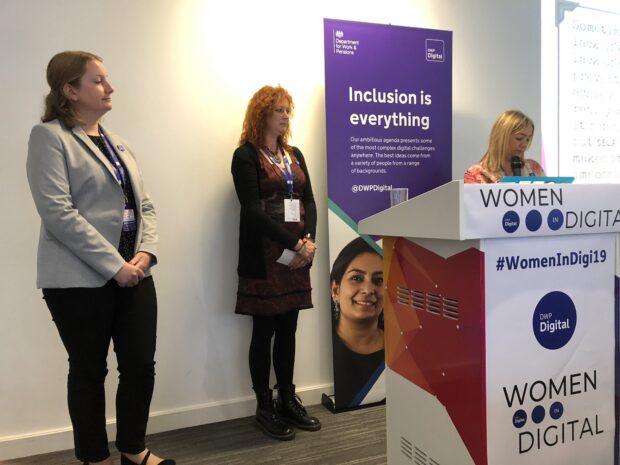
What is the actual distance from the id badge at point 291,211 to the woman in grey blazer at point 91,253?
73cm

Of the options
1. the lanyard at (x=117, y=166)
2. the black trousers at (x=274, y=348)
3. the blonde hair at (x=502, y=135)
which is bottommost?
the black trousers at (x=274, y=348)

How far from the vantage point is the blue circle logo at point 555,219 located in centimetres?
116

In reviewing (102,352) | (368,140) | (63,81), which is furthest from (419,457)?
(368,140)

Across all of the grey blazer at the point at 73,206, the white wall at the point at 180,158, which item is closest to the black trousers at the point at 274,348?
the white wall at the point at 180,158

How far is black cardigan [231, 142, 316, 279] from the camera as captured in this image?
7.84 ft

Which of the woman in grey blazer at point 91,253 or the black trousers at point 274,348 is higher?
the woman in grey blazer at point 91,253

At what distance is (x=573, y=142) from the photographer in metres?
3.61

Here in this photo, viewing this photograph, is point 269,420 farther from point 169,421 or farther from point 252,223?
point 252,223

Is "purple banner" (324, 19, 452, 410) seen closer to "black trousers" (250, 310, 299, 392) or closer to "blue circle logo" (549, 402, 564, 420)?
"black trousers" (250, 310, 299, 392)

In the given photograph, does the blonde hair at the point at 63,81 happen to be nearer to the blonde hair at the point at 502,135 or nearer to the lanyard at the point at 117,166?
the lanyard at the point at 117,166

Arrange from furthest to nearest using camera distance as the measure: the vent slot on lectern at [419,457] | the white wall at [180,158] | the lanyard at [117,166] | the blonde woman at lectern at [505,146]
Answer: the blonde woman at lectern at [505,146] < the white wall at [180,158] < the lanyard at [117,166] < the vent slot on lectern at [419,457]

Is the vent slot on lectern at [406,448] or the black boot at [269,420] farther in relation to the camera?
the black boot at [269,420]

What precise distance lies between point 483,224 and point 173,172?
186 centimetres

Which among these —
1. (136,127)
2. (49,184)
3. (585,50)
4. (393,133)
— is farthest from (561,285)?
(585,50)
